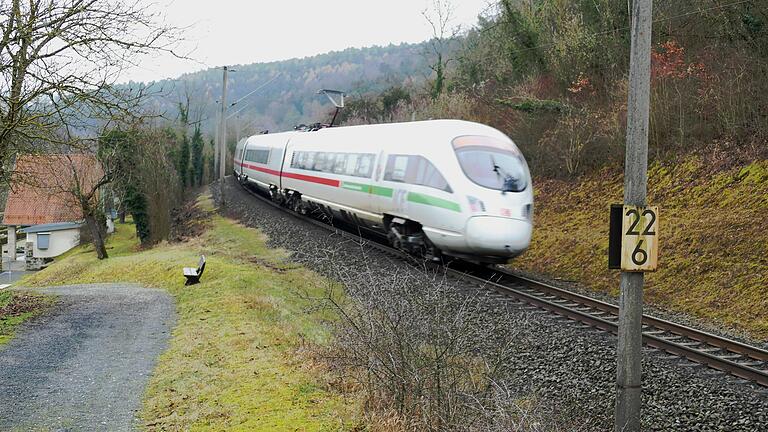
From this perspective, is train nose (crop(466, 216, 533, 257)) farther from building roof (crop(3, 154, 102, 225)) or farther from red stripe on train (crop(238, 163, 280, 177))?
red stripe on train (crop(238, 163, 280, 177))

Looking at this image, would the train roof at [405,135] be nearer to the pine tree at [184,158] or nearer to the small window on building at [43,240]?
the small window on building at [43,240]

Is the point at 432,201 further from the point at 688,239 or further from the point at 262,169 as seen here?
the point at 262,169

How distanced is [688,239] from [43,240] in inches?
2116

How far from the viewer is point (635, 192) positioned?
286 inches

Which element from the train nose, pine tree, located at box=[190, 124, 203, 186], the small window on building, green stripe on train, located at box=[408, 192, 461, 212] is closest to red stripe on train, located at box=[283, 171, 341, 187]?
green stripe on train, located at box=[408, 192, 461, 212]

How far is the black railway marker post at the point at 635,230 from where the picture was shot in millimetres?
7191

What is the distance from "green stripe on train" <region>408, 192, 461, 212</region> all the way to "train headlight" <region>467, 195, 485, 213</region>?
26 cm

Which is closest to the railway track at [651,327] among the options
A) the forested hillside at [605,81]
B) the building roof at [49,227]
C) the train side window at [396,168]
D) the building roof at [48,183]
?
the train side window at [396,168]

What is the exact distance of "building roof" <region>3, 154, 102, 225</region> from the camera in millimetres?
13430

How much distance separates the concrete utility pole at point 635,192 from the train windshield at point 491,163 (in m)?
6.57

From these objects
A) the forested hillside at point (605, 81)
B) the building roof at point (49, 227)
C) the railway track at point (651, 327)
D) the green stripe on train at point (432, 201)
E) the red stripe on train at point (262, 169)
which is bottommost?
the building roof at point (49, 227)

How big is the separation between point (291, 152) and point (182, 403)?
2038 cm

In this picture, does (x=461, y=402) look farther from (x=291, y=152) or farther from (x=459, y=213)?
(x=291, y=152)

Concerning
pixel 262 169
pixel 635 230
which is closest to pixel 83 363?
pixel 635 230
